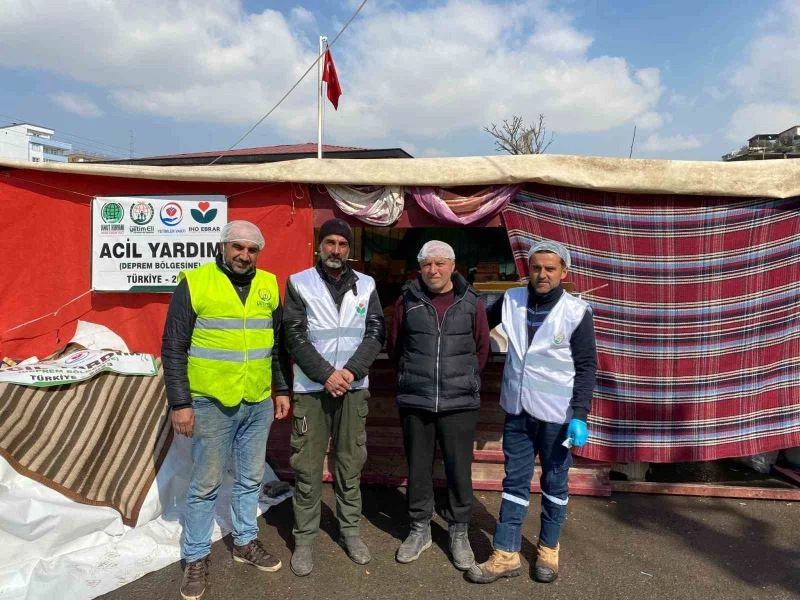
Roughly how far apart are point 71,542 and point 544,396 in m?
2.89

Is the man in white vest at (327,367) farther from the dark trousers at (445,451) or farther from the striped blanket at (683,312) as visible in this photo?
the striped blanket at (683,312)

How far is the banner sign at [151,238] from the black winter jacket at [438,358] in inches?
80.7

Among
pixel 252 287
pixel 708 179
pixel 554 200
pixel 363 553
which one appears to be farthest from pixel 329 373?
pixel 708 179

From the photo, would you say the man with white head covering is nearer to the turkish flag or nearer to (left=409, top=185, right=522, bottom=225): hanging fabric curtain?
(left=409, top=185, right=522, bottom=225): hanging fabric curtain

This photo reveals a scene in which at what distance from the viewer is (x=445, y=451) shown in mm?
3074

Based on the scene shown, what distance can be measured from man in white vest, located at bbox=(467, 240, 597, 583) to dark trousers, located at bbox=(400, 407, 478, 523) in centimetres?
22

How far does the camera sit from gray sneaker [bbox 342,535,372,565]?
3.13 metres

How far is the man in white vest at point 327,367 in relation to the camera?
9.79 ft

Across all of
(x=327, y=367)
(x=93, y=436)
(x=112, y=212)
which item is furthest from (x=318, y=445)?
(x=112, y=212)

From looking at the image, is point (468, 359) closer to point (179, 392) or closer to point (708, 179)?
point (179, 392)

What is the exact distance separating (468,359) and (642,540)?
1763mm

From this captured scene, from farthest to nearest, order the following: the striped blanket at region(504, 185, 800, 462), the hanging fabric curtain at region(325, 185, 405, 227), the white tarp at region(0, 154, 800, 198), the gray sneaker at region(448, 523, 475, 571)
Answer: the hanging fabric curtain at region(325, 185, 405, 227)
the striped blanket at region(504, 185, 800, 462)
the white tarp at region(0, 154, 800, 198)
the gray sneaker at region(448, 523, 475, 571)

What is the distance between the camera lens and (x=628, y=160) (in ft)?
12.5

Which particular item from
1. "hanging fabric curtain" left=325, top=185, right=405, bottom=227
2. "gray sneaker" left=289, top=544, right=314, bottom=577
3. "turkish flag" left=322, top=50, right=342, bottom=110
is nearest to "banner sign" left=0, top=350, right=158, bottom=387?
"gray sneaker" left=289, top=544, right=314, bottom=577
